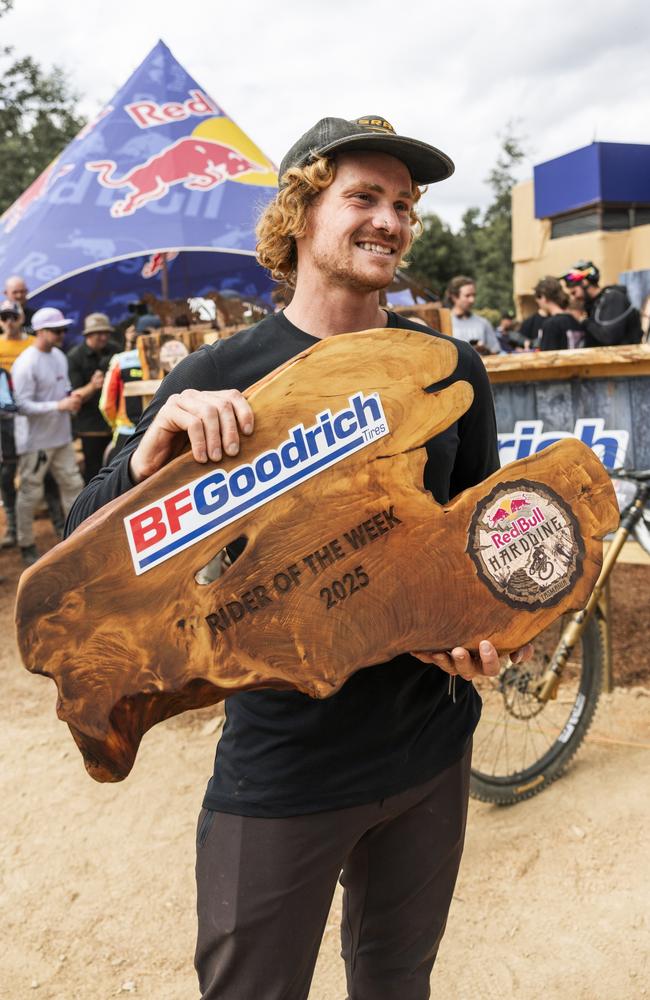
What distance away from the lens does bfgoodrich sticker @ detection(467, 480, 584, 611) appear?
131 centimetres

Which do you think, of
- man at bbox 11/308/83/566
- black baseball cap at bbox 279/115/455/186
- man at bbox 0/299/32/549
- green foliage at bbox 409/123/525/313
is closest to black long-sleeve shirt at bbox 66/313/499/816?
black baseball cap at bbox 279/115/455/186

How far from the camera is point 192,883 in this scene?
2797 mm

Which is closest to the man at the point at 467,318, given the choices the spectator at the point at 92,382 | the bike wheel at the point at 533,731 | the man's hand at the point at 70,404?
the spectator at the point at 92,382

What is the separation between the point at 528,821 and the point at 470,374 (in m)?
2.08

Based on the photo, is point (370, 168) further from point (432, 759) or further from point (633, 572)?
point (633, 572)

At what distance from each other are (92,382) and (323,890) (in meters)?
6.24

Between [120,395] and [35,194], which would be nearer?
[120,395]

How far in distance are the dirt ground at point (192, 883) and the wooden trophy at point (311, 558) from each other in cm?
153

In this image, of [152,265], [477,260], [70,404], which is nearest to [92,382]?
[70,404]

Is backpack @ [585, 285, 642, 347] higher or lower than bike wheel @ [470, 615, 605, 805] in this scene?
higher

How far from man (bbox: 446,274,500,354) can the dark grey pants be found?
19.8 ft

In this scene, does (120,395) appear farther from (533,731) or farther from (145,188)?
(533,731)

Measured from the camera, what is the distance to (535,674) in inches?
121

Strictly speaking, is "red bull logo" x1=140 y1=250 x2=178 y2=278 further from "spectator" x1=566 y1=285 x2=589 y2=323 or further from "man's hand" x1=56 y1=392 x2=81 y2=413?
"spectator" x1=566 y1=285 x2=589 y2=323
